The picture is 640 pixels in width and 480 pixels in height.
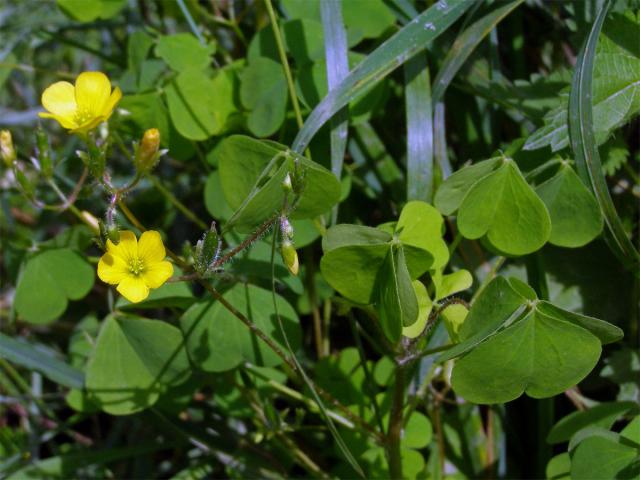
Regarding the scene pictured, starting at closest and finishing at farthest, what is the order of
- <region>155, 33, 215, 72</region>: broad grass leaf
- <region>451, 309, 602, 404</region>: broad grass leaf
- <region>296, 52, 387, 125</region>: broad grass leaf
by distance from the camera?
1. <region>451, 309, 602, 404</region>: broad grass leaf
2. <region>296, 52, 387, 125</region>: broad grass leaf
3. <region>155, 33, 215, 72</region>: broad grass leaf

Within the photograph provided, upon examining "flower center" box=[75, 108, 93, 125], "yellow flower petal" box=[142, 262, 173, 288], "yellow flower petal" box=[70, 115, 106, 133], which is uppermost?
"flower center" box=[75, 108, 93, 125]

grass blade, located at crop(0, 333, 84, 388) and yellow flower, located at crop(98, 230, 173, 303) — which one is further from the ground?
yellow flower, located at crop(98, 230, 173, 303)

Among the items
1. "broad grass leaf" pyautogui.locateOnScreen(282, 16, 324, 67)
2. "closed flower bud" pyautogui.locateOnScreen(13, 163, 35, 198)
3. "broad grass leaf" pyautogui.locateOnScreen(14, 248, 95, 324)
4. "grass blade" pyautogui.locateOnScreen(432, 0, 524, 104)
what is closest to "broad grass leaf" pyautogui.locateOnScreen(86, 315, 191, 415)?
"broad grass leaf" pyautogui.locateOnScreen(14, 248, 95, 324)

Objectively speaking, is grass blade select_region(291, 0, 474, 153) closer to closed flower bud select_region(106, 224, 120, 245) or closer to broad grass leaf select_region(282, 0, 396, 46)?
broad grass leaf select_region(282, 0, 396, 46)

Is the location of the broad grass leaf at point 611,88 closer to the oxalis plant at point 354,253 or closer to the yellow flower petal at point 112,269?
the oxalis plant at point 354,253

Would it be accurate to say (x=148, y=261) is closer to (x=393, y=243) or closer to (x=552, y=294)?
(x=393, y=243)

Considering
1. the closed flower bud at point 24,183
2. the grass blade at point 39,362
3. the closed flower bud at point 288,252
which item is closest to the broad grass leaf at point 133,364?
the grass blade at point 39,362

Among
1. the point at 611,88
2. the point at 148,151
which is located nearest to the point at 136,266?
the point at 148,151
